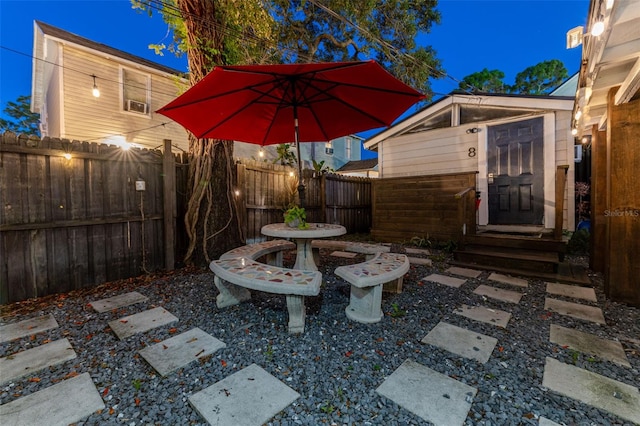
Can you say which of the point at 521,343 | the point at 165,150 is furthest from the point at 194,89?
the point at 521,343

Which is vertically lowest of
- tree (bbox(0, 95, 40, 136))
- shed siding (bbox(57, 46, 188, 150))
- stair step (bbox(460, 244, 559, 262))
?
stair step (bbox(460, 244, 559, 262))

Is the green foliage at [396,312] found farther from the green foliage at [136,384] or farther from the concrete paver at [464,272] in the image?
the green foliage at [136,384]

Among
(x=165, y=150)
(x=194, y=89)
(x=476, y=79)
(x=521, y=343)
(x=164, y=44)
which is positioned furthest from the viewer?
(x=476, y=79)

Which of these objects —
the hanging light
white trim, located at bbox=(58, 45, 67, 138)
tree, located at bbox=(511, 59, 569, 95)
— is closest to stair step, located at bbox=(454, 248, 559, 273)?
the hanging light

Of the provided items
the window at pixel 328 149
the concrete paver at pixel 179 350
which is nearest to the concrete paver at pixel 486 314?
the concrete paver at pixel 179 350

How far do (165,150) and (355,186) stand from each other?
5.30 m

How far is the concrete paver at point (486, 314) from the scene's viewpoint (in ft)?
7.68

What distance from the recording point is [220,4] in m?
3.91

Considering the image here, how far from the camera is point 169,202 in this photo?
12.4 feet

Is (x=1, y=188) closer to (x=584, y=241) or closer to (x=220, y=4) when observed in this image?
(x=220, y=4)

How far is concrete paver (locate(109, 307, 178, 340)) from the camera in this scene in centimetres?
215

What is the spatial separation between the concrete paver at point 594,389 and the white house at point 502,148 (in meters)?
4.15

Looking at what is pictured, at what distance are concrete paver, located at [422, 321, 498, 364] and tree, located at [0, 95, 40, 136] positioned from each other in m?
24.3

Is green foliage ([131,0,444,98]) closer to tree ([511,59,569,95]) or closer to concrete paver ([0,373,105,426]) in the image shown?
concrete paver ([0,373,105,426])
